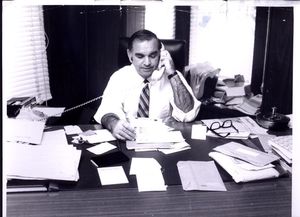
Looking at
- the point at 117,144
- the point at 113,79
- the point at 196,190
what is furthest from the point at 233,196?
the point at 113,79

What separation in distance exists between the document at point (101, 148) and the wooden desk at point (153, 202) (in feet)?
0.72

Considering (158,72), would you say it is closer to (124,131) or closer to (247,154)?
(124,131)

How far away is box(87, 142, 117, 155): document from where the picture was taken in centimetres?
130

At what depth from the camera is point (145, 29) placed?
1.58m

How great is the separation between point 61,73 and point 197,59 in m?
0.66

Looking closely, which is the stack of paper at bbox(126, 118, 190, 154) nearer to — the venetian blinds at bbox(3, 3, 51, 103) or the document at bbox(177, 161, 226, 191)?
the document at bbox(177, 161, 226, 191)

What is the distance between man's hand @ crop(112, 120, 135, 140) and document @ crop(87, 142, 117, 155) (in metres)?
0.06

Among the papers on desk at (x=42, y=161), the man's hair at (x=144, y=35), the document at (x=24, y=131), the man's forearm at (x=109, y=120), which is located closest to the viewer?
the papers on desk at (x=42, y=161)

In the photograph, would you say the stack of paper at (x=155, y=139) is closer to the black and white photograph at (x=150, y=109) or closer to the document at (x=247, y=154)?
the black and white photograph at (x=150, y=109)

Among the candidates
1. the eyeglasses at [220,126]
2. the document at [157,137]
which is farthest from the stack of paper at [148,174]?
the eyeglasses at [220,126]

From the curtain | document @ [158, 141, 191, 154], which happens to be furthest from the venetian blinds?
the curtain

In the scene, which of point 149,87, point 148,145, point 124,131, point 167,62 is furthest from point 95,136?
point 167,62

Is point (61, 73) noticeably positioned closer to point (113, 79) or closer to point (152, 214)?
point (113, 79)

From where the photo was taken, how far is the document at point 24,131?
126 centimetres
